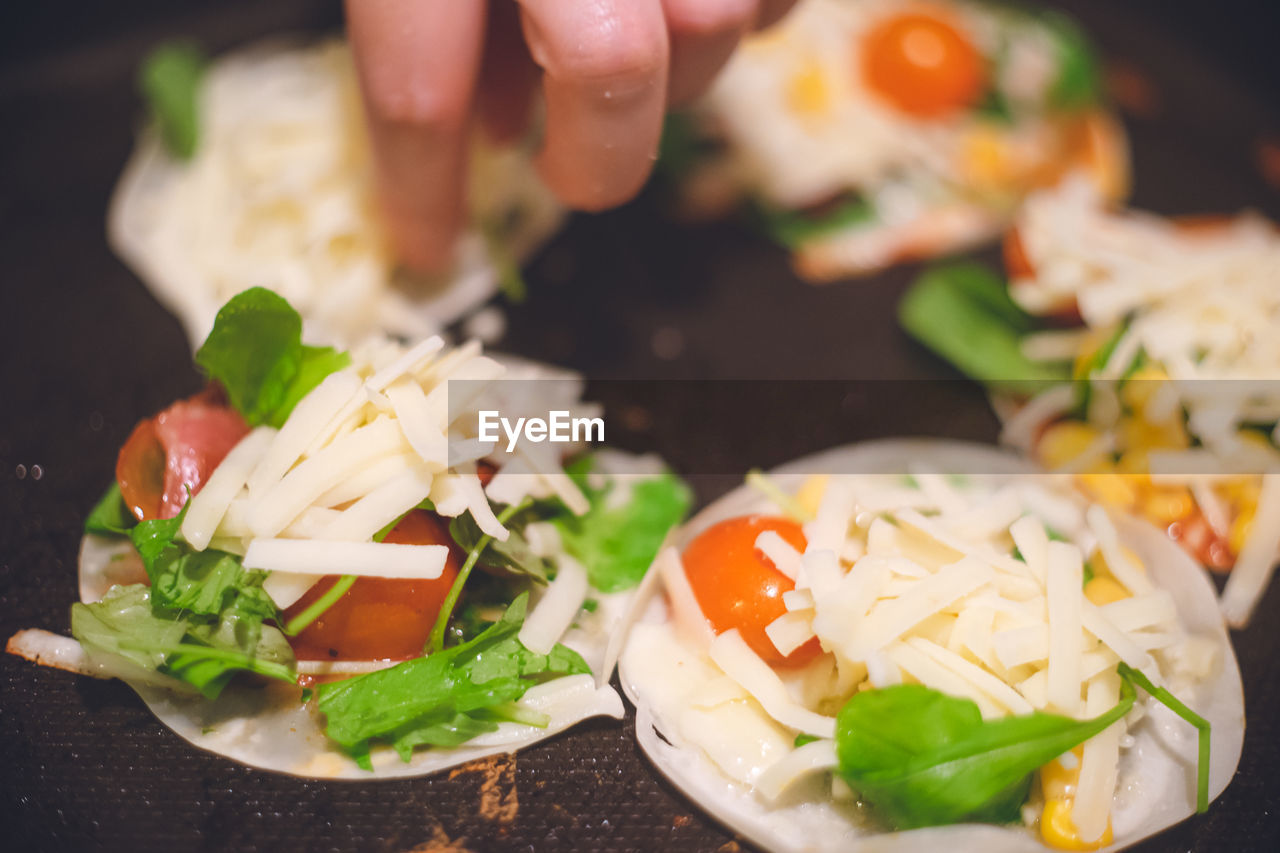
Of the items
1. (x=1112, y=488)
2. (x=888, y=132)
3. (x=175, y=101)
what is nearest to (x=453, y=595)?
(x=1112, y=488)

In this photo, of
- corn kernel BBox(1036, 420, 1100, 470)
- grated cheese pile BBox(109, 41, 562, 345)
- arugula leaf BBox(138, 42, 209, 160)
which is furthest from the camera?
arugula leaf BBox(138, 42, 209, 160)

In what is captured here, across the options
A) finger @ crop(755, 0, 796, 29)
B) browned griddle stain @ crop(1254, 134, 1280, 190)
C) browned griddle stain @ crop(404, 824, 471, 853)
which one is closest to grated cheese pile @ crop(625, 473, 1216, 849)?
browned griddle stain @ crop(404, 824, 471, 853)

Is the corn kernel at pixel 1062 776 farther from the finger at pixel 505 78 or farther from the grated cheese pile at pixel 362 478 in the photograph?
the finger at pixel 505 78

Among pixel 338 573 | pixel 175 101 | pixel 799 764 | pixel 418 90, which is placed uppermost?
pixel 418 90

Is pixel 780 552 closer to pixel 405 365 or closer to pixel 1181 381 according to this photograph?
pixel 405 365

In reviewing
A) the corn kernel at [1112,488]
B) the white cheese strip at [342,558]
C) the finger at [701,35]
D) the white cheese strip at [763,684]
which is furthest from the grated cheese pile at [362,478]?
the corn kernel at [1112,488]

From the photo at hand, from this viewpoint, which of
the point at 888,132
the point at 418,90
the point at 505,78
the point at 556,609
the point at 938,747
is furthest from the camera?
the point at 888,132

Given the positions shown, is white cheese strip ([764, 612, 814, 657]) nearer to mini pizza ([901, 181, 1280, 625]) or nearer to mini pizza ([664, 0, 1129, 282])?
mini pizza ([901, 181, 1280, 625])
